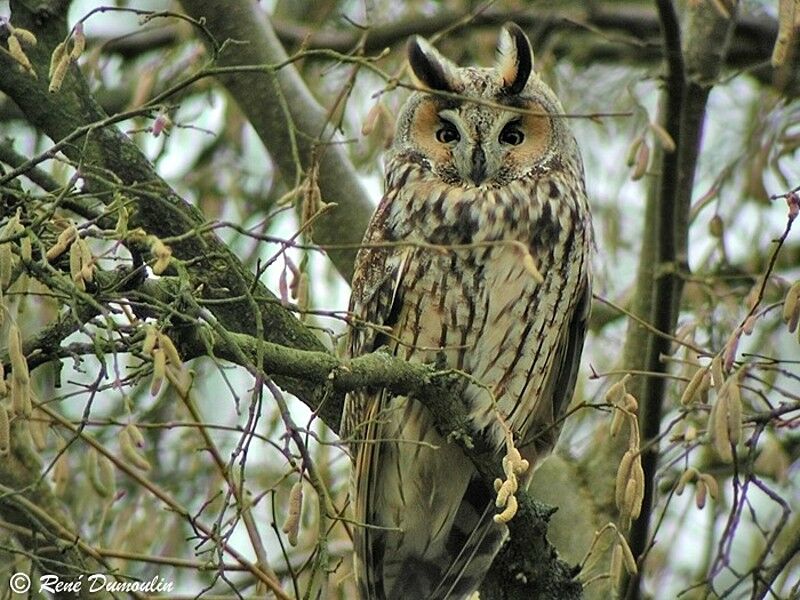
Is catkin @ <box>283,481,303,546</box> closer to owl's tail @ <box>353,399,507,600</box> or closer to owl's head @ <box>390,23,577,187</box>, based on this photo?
owl's tail @ <box>353,399,507,600</box>

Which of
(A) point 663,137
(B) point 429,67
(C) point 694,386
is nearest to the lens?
(C) point 694,386

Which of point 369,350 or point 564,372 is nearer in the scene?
point 369,350

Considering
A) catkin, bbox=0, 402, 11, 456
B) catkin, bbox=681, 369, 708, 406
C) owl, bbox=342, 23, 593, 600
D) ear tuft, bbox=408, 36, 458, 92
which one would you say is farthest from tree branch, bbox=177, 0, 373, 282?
catkin, bbox=0, 402, 11, 456

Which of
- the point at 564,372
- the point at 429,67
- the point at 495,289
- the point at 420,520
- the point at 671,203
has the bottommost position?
the point at 420,520

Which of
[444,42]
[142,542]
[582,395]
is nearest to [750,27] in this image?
[444,42]

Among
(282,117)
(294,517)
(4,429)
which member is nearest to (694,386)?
(294,517)

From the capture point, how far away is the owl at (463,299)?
2922 mm

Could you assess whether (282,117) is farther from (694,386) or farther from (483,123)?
(694,386)

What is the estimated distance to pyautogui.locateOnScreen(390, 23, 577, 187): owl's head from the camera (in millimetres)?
3086

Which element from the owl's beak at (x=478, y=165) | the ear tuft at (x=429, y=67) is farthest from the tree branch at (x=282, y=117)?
the owl's beak at (x=478, y=165)

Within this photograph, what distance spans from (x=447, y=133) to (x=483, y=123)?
14cm

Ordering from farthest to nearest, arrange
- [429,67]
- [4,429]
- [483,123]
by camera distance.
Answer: [429,67], [483,123], [4,429]

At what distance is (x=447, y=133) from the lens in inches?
125

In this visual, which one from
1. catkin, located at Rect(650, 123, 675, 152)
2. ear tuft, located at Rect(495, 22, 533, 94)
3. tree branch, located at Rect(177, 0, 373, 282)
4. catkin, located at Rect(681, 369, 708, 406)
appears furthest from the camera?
tree branch, located at Rect(177, 0, 373, 282)
